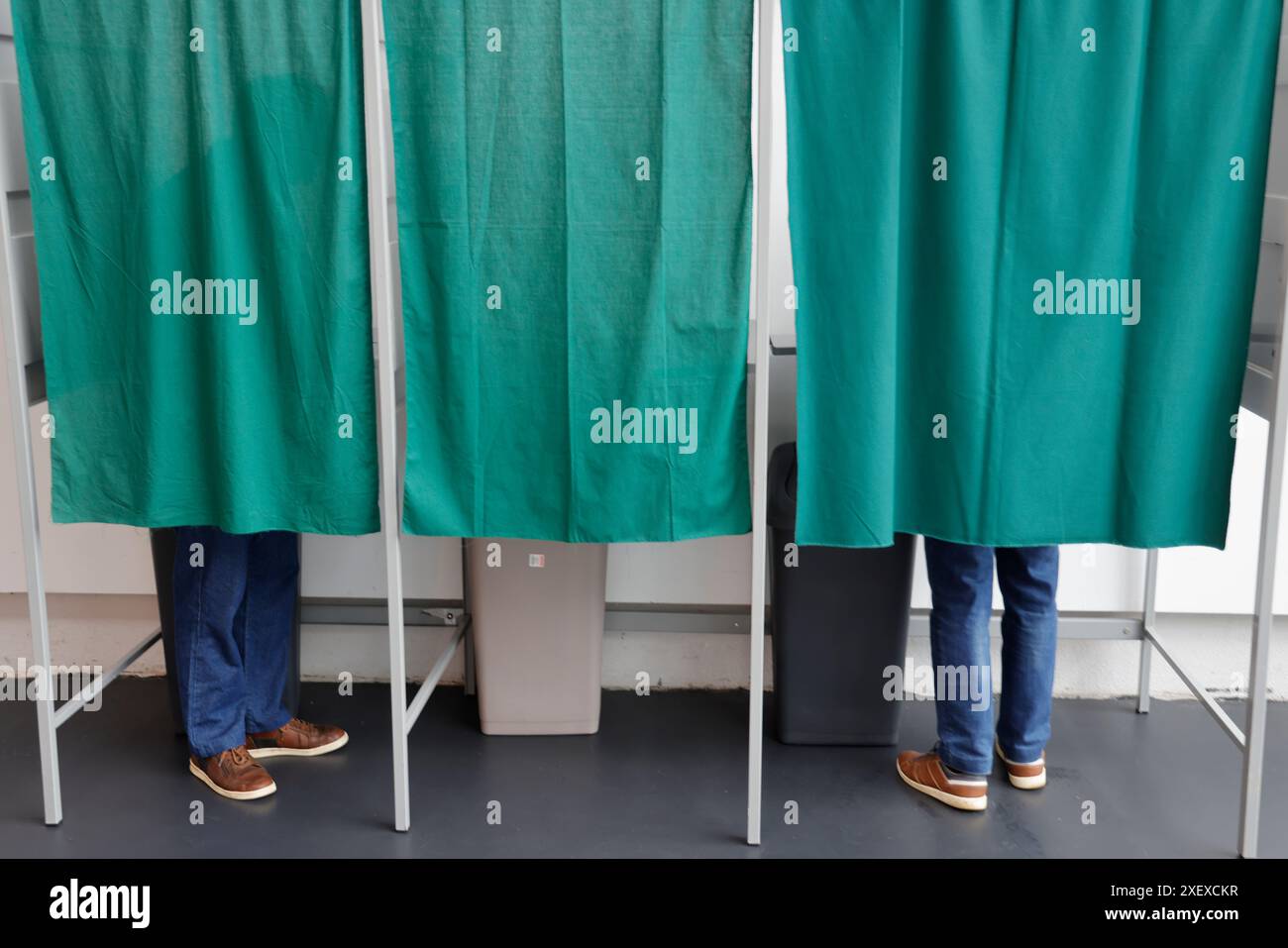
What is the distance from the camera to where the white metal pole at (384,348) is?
265 cm

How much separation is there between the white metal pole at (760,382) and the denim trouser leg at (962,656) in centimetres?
46

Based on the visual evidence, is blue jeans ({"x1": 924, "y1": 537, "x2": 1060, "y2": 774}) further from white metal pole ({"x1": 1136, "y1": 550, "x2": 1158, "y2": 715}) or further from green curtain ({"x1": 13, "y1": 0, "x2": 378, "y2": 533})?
green curtain ({"x1": 13, "y1": 0, "x2": 378, "y2": 533})

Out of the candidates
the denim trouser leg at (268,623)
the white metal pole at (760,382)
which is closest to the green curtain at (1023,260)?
the white metal pole at (760,382)

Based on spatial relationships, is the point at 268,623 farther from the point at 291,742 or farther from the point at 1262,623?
the point at 1262,623

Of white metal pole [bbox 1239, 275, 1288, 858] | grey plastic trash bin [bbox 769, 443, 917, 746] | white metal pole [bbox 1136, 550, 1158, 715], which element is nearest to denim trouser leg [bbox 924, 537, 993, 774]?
grey plastic trash bin [bbox 769, 443, 917, 746]

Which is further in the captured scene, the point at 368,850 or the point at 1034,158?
the point at 368,850

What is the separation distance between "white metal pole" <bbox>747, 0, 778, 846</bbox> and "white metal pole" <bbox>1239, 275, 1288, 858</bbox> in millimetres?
1083

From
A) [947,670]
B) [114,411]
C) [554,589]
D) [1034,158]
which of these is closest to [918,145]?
[1034,158]

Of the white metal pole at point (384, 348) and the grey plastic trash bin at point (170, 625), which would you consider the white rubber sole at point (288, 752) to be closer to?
the grey plastic trash bin at point (170, 625)

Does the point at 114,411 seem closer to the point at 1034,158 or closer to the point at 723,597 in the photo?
the point at 723,597

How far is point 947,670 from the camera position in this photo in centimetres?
304

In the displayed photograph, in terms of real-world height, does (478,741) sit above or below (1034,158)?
below
